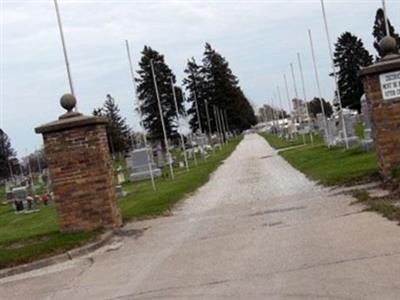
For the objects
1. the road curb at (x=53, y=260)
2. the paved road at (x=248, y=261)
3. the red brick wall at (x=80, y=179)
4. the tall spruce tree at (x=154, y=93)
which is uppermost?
the tall spruce tree at (x=154, y=93)

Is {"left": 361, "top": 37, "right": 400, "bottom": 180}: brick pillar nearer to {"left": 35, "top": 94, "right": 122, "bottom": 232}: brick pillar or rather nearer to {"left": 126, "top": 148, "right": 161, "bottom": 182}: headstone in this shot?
{"left": 35, "top": 94, "right": 122, "bottom": 232}: brick pillar

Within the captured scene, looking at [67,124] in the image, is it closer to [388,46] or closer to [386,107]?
[386,107]

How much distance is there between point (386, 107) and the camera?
15297 millimetres

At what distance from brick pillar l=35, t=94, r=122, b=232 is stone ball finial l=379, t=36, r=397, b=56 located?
21.3 feet

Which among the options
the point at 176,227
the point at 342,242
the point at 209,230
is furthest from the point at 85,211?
the point at 342,242

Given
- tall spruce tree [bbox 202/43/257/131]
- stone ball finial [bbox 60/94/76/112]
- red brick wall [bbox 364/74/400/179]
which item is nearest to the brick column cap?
stone ball finial [bbox 60/94/76/112]

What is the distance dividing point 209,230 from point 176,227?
4.57ft

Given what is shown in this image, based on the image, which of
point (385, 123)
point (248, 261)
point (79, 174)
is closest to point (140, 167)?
point (79, 174)

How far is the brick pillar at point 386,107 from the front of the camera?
→ 1526 cm

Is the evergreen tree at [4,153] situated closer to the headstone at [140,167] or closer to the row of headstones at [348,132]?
the headstone at [140,167]

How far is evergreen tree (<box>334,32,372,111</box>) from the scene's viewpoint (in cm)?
8956

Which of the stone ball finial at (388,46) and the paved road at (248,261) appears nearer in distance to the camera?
the paved road at (248,261)

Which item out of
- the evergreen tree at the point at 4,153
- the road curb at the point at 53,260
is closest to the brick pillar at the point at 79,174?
the road curb at the point at 53,260

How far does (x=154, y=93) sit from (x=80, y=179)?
6462cm
